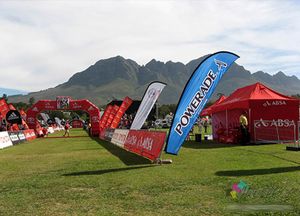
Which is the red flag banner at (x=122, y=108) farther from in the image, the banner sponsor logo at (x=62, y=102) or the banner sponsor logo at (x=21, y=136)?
the banner sponsor logo at (x=62, y=102)

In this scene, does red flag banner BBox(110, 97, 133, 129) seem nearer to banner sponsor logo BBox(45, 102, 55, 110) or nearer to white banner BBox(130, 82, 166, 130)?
banner sponsor logo BBox(45, 102, 55, 110)

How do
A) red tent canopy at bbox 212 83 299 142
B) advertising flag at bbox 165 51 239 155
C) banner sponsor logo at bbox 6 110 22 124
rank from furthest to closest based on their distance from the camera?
banner sponsor logo at bbox 6 110 22 124 → red tent canopy at bbox 212 83 299 142 → advertising flag at bbox 165 51 239 155

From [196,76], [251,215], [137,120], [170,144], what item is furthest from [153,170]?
[137,120]

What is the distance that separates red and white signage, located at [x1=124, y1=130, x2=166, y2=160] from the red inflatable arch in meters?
25.2

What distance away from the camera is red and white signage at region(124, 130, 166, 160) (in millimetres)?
14500

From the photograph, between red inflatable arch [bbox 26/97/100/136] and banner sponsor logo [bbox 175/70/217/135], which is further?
red inflatable arch [bbox 26/97/100/136]

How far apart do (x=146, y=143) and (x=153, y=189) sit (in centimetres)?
732

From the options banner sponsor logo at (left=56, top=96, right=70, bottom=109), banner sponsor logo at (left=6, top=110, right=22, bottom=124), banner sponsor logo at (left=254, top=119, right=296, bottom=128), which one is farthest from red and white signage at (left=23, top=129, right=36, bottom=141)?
banner sponsor logo at (left=254, top=119, right=296, bottom=128)

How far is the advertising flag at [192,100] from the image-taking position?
1423 centimetres

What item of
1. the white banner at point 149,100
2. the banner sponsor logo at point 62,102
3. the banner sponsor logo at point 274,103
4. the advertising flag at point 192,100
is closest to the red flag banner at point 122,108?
the banner sponsor logo at point 62,102

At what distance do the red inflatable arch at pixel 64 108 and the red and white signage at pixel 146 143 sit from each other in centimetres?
2521

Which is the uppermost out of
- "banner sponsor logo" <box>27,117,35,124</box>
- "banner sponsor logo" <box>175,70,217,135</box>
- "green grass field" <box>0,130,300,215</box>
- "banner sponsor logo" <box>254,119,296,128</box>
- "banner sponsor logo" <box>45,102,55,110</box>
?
"banner sponsor logo" <box>45,102,55,110</box>

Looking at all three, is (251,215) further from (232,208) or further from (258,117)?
(258,117)

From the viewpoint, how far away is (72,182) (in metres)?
10.6
